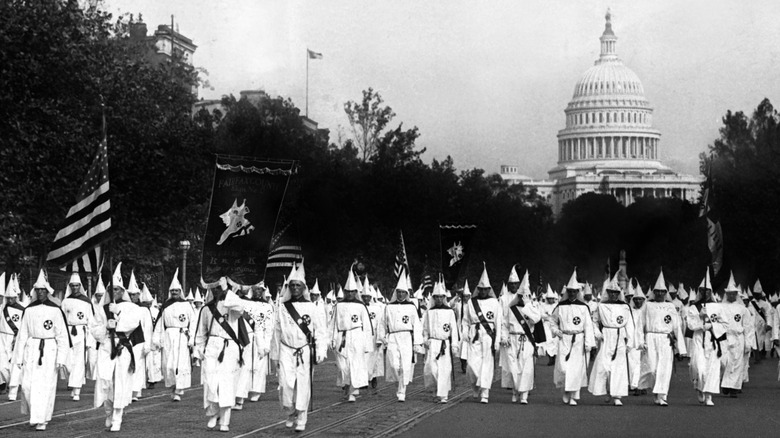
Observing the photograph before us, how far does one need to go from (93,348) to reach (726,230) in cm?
4356

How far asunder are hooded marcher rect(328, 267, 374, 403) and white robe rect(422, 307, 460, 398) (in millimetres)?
1047

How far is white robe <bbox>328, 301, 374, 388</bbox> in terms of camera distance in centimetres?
2673

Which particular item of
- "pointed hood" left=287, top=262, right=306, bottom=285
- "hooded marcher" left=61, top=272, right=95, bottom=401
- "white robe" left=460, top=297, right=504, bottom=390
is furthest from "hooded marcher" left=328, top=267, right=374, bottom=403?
"pointed hood" left=287, top=262, right=306, bottom=285

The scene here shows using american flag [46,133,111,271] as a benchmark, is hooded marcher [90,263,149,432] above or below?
below

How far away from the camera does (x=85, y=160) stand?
42.7 metres

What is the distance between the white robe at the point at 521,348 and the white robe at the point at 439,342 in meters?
0.92

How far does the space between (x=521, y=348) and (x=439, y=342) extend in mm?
1365

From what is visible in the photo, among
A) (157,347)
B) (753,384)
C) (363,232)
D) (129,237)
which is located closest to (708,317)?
(753,384)

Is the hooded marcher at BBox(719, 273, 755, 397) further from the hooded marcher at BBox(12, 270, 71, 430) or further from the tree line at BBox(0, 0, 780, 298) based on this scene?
the tree line at BBox(0, 0, 780, 298)

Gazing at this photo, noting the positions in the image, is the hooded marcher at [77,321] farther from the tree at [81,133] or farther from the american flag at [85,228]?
the tree at [81,133]

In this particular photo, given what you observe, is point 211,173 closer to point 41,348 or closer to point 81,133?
point 81,133

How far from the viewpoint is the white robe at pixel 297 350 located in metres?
20.4

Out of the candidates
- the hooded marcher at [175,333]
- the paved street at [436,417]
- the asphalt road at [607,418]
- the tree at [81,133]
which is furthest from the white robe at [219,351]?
the tree at [81,133]

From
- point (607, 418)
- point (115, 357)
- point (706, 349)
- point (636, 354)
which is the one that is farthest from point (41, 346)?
point (706, 349)
